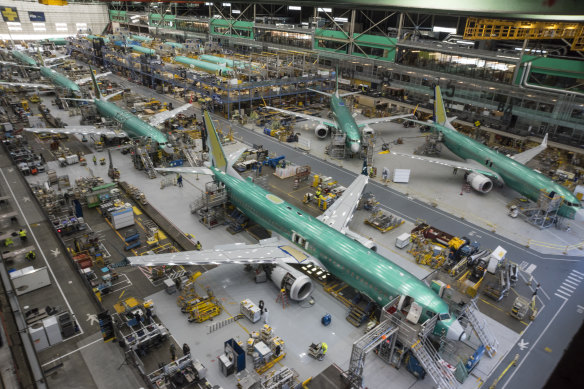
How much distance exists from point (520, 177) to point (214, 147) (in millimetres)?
33901

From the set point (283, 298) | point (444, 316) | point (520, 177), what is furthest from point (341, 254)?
point (520, 177)

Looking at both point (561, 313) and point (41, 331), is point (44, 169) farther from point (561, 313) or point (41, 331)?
point (561, 313)

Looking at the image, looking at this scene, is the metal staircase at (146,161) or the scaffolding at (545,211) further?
the metal staircase at (146,161)

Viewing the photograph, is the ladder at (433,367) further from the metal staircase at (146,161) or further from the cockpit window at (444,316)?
the metal staircase at (146,161)

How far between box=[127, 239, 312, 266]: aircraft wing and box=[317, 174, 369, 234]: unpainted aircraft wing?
5.03 m

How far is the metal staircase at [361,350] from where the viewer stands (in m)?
21.3

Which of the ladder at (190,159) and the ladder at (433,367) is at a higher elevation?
the ladder at (190,159)

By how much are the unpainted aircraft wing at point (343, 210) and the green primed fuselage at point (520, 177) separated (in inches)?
707

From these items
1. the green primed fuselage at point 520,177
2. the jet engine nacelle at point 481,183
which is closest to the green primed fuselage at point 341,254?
the green primed fuselage at point 520,177

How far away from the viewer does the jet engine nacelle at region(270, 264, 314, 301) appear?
1081 inches

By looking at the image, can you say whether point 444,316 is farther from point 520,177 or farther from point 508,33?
point 508,33

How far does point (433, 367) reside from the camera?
2208 cm

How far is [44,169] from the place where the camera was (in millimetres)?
47000

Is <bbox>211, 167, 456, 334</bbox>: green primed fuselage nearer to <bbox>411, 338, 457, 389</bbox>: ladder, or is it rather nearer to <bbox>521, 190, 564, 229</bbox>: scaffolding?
<bbox>411, 338, 457, 389</bbox>: ladder
